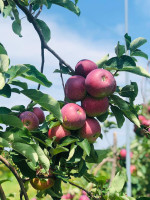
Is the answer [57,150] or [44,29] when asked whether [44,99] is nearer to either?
[57,150]

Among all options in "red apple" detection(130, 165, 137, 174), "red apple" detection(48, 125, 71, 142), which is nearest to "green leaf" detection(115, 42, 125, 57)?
"red apple" detection(48, 125, 71, 142)

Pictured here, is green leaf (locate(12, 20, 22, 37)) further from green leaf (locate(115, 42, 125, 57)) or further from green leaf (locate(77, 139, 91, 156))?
green leaf (locate(77, 139, 91, 156))

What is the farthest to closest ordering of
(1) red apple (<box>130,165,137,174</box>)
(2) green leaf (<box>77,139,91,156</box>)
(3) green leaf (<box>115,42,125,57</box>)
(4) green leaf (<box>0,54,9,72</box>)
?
(1) red apple (<box>130,165,137,174</box>)
(3) green leaf (<box>115,42,125,57</box>)
(2) green leaf (<box>77,139,91,156</box>)
(4) green leaf (<box>0,54,9,72</box>)

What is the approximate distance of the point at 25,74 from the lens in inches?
28.8

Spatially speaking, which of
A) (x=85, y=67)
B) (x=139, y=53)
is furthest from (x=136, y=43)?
(x=85, y=67)

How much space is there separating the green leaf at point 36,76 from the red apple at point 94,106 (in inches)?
7.7

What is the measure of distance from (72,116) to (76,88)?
95 mm

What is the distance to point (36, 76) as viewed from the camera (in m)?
0.75

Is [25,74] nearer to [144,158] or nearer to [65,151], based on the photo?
[65,151]

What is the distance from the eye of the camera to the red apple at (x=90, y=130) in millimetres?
899

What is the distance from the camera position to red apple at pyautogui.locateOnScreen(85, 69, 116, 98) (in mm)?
883

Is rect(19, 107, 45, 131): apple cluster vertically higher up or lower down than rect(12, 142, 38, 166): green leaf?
higher up

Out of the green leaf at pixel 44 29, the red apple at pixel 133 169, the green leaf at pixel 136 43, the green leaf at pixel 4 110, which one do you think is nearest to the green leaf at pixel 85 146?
the green leaf at pixel 4 110

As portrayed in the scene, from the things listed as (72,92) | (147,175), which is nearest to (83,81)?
(72,92)
